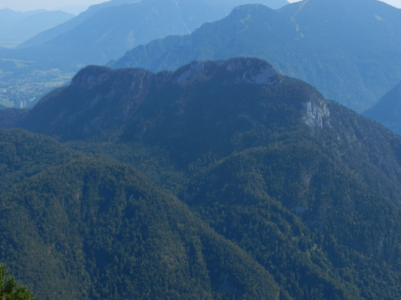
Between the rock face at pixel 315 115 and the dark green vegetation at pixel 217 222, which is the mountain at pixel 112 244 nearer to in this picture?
the dark green vegetation at pixel 217 222

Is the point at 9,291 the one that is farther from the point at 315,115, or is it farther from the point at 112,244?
the point at 315,115

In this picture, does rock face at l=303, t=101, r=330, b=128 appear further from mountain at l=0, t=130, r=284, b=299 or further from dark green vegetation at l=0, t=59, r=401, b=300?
mountain at l=0, t=130, r=284, b=299

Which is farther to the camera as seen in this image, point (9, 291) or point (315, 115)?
point (315, 115)

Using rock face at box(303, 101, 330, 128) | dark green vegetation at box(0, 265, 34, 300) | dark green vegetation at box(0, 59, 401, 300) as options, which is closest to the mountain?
dark green vegetation at box(0, 59, 401, 300)

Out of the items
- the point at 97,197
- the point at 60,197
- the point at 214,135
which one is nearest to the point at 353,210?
the point at 214,135

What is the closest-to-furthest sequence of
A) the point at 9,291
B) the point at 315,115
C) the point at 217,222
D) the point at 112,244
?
the point at 9,291, the point at 112,244, the point at 217,222, the point at 315,115

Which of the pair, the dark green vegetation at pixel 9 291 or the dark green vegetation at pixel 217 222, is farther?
the dark green vegetation at pixel 217 222

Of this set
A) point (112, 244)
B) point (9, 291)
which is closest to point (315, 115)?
point (112, 244)

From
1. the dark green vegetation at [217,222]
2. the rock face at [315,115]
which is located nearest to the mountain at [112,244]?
the dark green vegetation at [217,222]

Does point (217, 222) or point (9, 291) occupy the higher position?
point (9, 291)
